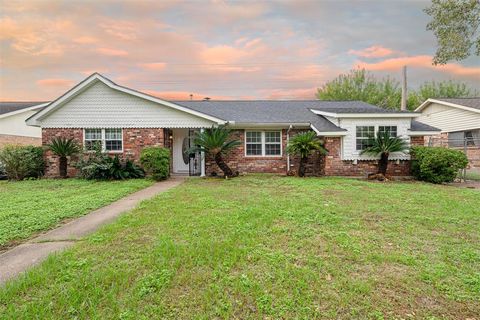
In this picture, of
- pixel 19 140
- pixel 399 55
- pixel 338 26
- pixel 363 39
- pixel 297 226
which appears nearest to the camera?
pixel 297 226

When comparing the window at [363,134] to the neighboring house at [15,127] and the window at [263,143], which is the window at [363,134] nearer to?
the window at [263,143]

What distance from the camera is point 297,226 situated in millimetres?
5297

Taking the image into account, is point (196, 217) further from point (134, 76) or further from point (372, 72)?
point (372, 72)

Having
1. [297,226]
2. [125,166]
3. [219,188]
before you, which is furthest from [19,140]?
[297,226]

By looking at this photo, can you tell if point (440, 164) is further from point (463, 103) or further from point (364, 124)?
point (463, 103)

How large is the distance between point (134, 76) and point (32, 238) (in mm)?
19479

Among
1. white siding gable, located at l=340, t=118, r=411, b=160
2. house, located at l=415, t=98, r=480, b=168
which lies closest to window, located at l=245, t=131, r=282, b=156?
white siding gable, located at l=340, t=118, r=411, b=160

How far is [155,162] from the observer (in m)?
12.1

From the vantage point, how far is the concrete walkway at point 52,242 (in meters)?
3.72

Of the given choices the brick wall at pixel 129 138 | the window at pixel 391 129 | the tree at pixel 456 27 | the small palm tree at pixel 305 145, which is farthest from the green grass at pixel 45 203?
the tree at pixel 456 27

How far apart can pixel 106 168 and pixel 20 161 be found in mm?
4220

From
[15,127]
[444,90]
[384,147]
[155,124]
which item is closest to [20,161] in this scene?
[155,124]

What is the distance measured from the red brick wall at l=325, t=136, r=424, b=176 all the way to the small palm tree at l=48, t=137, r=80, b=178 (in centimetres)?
1197

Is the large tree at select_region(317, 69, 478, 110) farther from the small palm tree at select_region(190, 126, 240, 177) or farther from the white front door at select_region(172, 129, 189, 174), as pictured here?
the small palm tree at select_region(190, 126, 240, 177)
